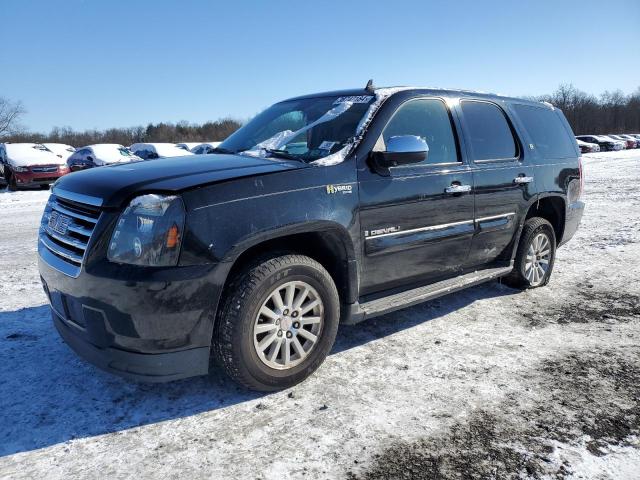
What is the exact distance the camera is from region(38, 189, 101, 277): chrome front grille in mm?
2674

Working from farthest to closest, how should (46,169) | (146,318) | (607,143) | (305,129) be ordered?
(607,143) → (46,169) → (305,129) → (146,318)

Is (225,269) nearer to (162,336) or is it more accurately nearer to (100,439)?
(162,336)

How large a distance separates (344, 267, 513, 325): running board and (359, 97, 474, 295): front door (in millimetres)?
79

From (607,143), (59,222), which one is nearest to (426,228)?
(59,222)

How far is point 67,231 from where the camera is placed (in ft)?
9.35

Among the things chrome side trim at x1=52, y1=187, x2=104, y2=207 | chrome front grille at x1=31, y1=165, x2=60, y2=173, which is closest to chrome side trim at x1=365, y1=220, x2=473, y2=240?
chrome side trim at x1=52, y1=187, x2=104, y2=207

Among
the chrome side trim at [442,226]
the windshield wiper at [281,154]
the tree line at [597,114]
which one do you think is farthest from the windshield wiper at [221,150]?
the tree line at [597,114]

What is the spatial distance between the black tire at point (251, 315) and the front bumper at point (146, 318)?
0.10m

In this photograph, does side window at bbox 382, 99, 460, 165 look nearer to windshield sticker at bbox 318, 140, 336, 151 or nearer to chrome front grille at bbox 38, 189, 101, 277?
windshield sticker at bbox 318, 140, 336, 151

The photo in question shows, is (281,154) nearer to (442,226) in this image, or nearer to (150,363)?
(442,226)

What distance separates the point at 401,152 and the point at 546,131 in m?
2.63

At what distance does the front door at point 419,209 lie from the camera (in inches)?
130

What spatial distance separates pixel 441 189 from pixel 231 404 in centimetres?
214

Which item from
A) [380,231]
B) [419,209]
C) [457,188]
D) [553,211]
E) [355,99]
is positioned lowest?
[553,211]
